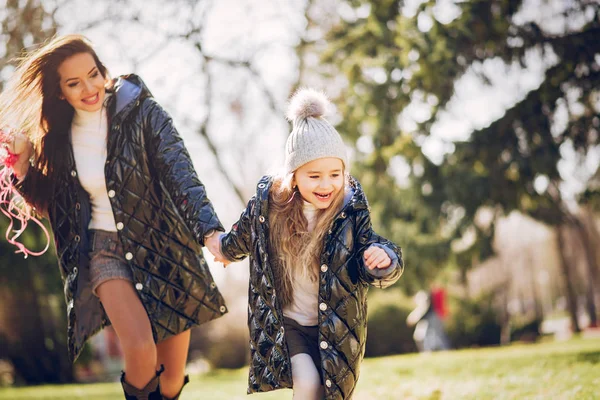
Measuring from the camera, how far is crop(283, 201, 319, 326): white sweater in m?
3.38

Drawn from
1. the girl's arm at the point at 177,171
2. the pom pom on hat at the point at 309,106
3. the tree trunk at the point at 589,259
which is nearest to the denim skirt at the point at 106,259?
the girl's arm at the point at 177,171

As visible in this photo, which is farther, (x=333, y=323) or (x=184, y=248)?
(x=184, y=248)

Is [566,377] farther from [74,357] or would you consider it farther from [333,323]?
[74,357]

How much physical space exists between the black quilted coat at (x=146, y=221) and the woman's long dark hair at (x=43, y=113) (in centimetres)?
7

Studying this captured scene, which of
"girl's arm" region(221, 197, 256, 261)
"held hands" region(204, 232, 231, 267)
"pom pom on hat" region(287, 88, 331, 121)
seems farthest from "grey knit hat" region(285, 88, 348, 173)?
"held hands" region(204, 232, 231, 267)

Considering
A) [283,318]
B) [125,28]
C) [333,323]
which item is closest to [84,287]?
[283,318]

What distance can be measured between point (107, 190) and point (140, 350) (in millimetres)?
909

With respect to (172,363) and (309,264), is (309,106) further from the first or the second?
(172,363)

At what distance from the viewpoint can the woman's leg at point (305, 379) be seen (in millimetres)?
3139

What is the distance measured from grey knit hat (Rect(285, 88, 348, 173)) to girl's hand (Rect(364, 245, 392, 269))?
58 cm

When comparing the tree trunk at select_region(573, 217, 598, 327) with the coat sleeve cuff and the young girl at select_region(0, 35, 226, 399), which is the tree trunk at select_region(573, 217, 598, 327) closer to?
the young girl at select_region(0, 35, 226, 399)

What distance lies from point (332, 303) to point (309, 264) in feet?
0.81

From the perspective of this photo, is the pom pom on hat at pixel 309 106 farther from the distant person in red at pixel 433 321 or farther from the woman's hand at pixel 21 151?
the distant person in red at pixel 433 321

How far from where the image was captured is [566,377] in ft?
17.8
